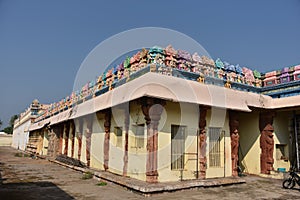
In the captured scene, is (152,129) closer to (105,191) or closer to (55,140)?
(105,191)

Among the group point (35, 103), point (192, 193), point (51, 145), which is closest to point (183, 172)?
point (192, 193)

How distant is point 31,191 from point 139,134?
4.06 m

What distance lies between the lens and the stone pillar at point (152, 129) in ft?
28.3

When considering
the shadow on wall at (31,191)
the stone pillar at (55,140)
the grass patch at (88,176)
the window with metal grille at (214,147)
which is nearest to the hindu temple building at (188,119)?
the window with metal grille at (214,147)

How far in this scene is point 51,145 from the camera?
923 inches

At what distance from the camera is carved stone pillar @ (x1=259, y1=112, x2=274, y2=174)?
12.0m

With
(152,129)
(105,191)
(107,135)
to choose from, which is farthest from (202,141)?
(107,135)

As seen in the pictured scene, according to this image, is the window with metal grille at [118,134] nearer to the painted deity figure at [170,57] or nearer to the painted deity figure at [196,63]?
the painted deity figure at [170,57]

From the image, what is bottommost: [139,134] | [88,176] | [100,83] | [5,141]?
[5,141]

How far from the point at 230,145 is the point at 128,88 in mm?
5173

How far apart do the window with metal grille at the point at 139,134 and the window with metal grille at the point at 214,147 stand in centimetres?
288

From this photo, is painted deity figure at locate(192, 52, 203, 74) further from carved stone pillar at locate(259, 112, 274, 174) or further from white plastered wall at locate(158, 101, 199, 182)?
carved stone pillar at locate(259, 112, 274, 174)

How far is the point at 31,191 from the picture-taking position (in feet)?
26.6

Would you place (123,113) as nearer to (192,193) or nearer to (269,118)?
(192,193)
